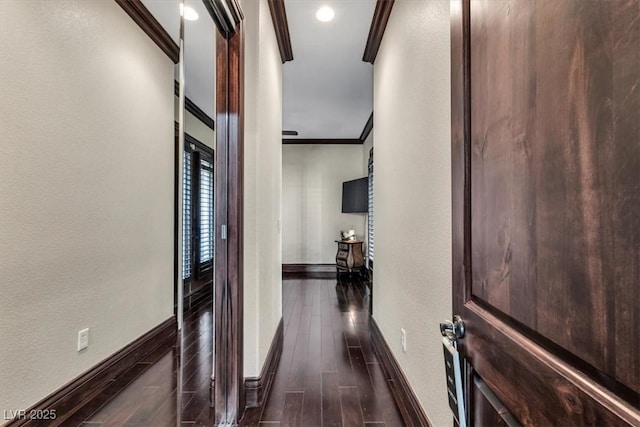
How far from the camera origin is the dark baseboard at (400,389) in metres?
1.55

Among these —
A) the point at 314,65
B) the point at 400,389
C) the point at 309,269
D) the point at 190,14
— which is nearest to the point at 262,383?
the point at 400,389

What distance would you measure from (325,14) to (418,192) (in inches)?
72.4

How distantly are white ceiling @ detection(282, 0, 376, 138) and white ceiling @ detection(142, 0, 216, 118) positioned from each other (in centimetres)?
106

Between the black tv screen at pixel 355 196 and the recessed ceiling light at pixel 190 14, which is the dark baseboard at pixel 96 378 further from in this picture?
the black tv screen at pixel 355 196

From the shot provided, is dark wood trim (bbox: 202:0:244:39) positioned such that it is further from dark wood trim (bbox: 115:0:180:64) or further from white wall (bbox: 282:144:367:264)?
white wall (bbox: 282:144:367:264)

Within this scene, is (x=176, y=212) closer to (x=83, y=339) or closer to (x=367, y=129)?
(x=83, y=339)

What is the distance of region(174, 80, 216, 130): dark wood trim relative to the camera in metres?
1.28

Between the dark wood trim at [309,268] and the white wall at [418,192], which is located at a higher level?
the white wall at [418,192]

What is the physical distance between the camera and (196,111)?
5.02ft

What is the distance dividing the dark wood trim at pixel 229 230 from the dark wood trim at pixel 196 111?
0.07 m

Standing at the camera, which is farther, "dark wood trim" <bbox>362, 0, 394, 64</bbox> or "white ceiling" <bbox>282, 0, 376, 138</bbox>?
"white ceiling" <bbox>282, 0, 376, 138</bbox>

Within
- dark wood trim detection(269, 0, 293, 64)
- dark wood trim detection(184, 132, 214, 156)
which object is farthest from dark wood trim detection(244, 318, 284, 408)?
dark wood trim detection(269, 0, 293, 64)

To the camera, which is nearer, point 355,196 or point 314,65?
point 314,65

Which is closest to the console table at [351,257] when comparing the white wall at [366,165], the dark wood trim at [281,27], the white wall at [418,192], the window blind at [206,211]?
the white wall at [366,165]
